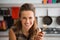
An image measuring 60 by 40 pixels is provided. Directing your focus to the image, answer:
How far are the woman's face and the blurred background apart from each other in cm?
78

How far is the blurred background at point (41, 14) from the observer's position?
189cm

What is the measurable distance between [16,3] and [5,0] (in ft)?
0.48

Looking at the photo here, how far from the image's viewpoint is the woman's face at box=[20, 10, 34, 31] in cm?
111

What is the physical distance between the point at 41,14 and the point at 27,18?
34.3 inches

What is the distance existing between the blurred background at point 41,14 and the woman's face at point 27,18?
2.54ft

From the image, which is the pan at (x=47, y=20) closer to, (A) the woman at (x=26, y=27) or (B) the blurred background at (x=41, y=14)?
(B) the blurred background at (x=41, y=14)

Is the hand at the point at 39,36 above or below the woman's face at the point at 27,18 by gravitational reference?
below

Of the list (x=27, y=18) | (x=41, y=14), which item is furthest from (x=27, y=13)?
(x=41, y=14)

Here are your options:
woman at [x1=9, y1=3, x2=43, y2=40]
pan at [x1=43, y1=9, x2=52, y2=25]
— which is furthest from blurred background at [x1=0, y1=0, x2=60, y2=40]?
woman at [x1=9, y1=3, x2=43, y2=40]

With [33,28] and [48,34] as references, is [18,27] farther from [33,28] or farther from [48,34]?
[48,34]

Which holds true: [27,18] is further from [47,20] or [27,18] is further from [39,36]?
[47,20]

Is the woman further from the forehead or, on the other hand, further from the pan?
the pan

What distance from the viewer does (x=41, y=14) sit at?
196 centimetres

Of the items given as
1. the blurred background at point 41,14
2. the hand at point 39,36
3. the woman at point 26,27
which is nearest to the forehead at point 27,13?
the woman at point 26,27
